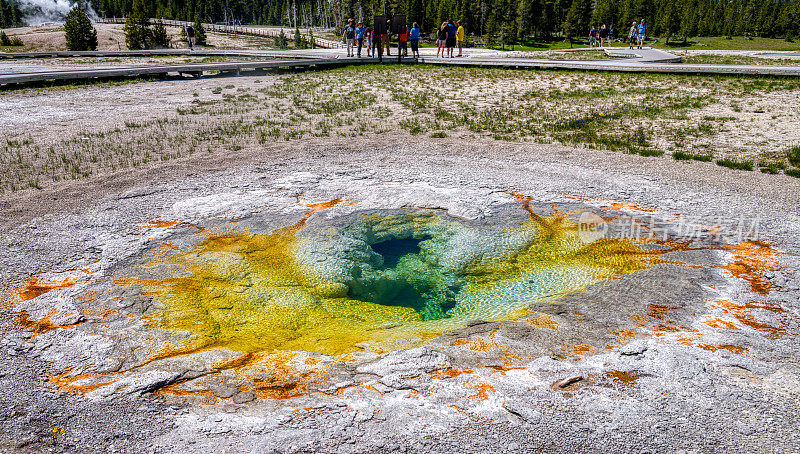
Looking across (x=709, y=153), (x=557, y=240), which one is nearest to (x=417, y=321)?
(x=557, y=240)

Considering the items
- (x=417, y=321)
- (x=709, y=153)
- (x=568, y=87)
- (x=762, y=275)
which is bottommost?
(x=417, y=321)

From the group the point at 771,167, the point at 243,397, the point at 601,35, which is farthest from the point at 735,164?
the point at 601,35

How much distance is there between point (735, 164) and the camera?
941 centimetres

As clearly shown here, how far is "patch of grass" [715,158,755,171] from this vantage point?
9320 mm

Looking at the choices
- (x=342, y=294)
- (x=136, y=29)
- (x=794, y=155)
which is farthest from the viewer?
(x=136, y=29)

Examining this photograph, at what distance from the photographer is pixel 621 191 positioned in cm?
826

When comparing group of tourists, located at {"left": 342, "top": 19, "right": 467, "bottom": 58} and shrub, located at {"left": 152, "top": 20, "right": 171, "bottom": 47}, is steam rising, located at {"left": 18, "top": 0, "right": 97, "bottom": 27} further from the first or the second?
group of tourists, located at {"left": 342, "top": 19, "right": 467, "bottom": 58}

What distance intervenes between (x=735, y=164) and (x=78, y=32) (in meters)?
50.5

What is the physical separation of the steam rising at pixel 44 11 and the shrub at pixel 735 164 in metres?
121

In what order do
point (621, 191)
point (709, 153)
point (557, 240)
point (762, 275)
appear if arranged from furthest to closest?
point (709, 153), point (621, 191), point (557, 240), point (762, 275)

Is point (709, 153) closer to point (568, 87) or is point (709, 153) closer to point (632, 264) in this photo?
point (632, 264)

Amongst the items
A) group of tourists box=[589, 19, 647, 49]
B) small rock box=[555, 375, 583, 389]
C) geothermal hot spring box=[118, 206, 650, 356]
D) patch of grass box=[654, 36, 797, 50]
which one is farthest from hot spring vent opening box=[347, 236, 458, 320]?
patch of grass box=[654, 36, 797, 50]

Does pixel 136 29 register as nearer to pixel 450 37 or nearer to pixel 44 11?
pixel 450 37

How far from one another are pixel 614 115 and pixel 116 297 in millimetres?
12255
